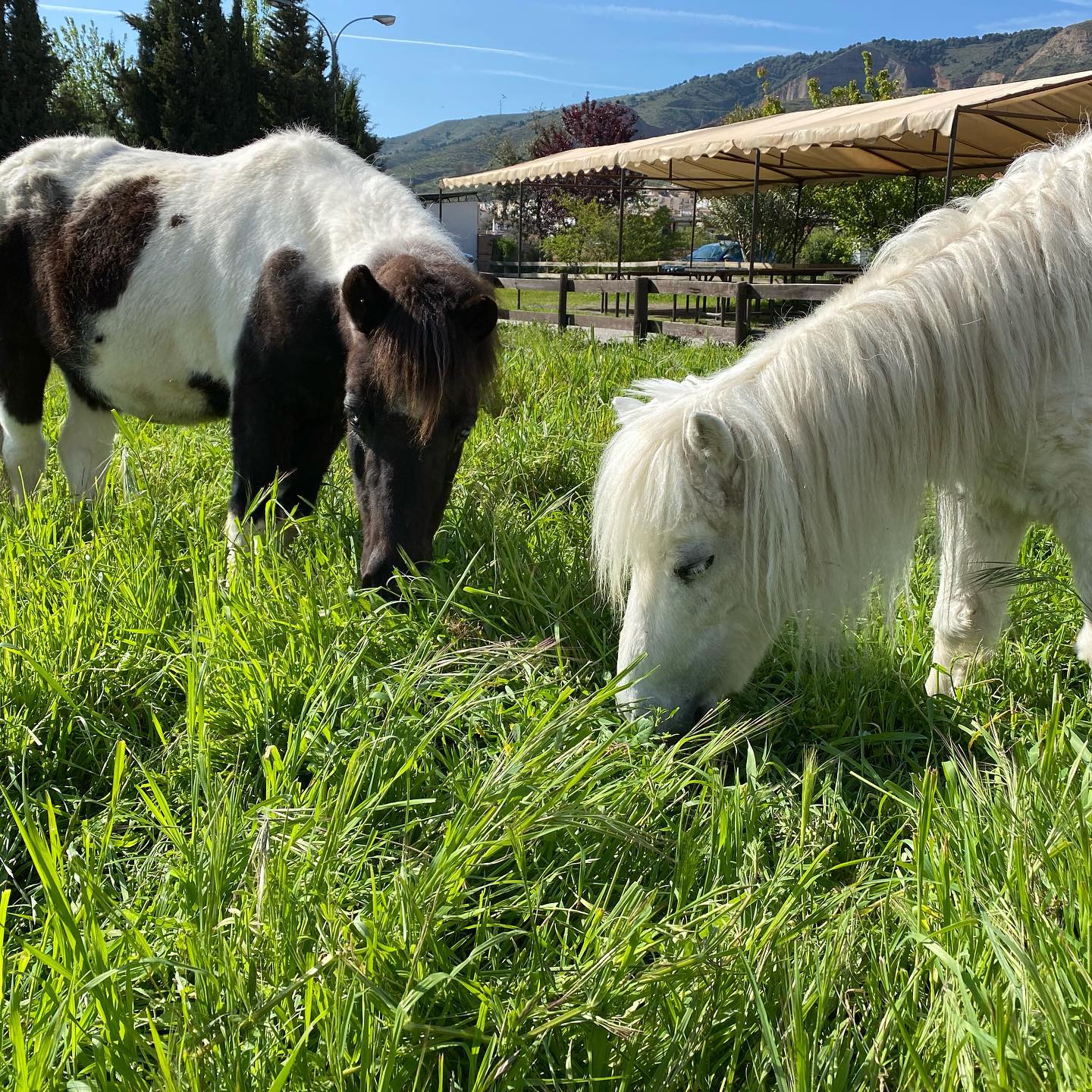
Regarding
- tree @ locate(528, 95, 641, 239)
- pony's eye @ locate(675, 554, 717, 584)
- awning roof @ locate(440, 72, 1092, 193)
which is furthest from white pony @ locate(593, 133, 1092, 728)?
tree @ locate(528, 95, 641, 239)

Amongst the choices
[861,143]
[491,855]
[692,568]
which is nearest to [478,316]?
[692,568]

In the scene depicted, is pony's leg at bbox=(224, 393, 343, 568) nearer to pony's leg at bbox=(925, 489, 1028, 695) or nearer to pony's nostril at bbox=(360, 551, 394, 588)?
pony's nostril at bbox=(360, 551, 394, 588)

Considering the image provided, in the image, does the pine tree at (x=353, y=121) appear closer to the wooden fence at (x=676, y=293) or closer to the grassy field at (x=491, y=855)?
the wooden fence at (x=676, y=293)

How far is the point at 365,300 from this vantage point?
9.34 feet

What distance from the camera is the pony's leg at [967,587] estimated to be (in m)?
2.78

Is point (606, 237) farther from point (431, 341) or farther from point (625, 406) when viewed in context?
point (625, 406)

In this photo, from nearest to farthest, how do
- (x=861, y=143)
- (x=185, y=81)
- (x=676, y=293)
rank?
(x=676, y=293), (x=861, y=143), (x=185, y=81)

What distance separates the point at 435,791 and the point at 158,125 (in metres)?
36.0

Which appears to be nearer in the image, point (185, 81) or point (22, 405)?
point (22, 405)

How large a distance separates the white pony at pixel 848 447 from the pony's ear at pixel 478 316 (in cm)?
71

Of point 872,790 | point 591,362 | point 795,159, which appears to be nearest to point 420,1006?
point 872,790

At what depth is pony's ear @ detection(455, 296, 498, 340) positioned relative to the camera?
289 centimetres

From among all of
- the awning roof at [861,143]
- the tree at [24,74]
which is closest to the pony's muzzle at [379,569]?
the awning roof at [861,143]

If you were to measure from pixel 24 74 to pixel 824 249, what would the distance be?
2643 centimetres
